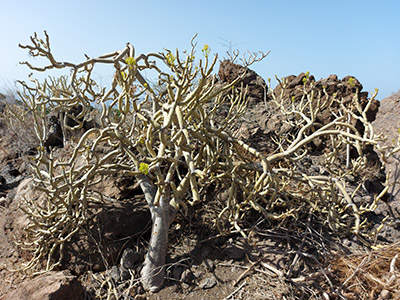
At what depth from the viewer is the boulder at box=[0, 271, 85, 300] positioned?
1915 mm

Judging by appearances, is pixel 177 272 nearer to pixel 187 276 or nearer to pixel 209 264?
pixel 187 276

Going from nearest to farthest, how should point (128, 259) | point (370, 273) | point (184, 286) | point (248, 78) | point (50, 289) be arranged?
point (50, 289) → point (370, 273) → point (184, 286) → point (128, 259) → point (248, 78)

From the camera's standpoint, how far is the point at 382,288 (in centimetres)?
207

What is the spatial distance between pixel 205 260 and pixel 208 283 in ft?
Answer: 0.76

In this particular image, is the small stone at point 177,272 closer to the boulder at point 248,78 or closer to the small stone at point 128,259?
the small stone at point 128,259

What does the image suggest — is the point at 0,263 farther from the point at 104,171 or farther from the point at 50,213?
the point at 104,171

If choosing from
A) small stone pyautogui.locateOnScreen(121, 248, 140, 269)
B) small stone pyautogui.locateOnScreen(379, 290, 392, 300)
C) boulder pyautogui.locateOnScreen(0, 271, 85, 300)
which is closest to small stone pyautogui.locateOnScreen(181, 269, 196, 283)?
small stone pyautogui.locateOnScreen(121, 248, 140, 269)

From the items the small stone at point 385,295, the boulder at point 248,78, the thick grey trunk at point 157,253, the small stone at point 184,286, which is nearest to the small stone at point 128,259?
the thick grey trunk at point 157,253

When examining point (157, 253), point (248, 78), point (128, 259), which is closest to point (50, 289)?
point (128, 259)

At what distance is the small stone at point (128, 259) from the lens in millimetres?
2434

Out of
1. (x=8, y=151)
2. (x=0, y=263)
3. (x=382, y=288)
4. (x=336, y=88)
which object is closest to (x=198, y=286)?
(x=382, y=288)

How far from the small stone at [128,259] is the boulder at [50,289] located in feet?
1.31

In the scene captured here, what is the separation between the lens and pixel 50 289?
1.94 m

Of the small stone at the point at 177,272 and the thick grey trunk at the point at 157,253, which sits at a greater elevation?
the thick grey trunk at the point at 157,253
